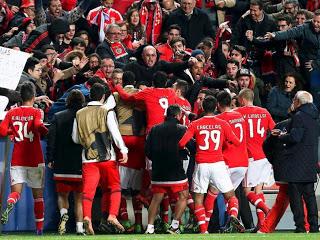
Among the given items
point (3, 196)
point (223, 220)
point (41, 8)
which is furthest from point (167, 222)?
point (41, 8)

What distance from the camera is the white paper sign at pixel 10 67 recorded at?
68.7 feet

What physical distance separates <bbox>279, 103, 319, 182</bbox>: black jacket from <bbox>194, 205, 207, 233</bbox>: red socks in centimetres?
128

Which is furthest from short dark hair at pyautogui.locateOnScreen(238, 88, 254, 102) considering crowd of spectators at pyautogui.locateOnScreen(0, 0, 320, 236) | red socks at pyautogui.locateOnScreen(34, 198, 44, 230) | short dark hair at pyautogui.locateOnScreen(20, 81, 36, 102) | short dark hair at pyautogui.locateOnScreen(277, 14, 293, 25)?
short dark hair at pyautogui.locateOnScreen(277, 14, 293, 25)

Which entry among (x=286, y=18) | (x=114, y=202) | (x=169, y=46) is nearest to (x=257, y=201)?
(x=114, y=202)

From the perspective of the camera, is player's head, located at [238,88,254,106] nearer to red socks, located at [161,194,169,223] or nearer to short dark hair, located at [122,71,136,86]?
short dark hair, located at [122,71,136,86]

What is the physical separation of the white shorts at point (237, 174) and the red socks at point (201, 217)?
736 mm

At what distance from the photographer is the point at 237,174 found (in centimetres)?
2152

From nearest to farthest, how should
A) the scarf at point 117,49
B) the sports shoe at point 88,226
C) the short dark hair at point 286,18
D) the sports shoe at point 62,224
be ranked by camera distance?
the sports shoe at point 88,226 < the sports shoe at point 62,224 < the scarf at point 117,49 < the short dark hair at point 286,18

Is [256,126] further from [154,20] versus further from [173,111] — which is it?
[154,20]

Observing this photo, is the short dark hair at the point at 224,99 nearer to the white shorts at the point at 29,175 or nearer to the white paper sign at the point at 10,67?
the white shorts at the point at 29,175

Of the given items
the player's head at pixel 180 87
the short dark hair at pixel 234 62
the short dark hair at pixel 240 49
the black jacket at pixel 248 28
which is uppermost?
the black jacket at pixel 248 28

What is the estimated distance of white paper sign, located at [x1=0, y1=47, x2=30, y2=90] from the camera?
20.9 metres

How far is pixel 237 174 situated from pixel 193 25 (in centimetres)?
558

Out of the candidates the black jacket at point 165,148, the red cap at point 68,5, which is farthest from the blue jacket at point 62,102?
the red cap at point 68,5
